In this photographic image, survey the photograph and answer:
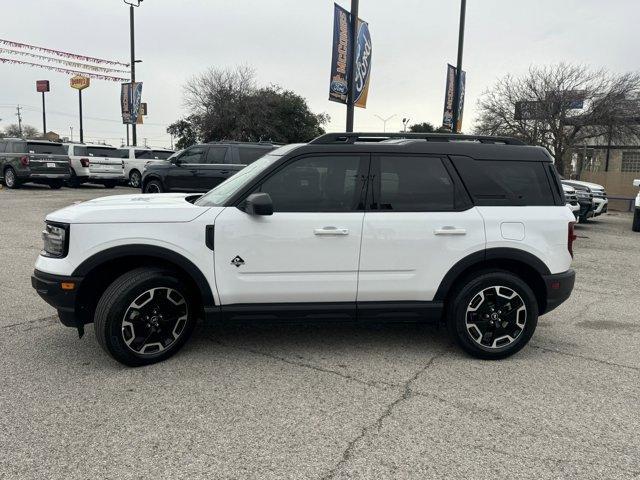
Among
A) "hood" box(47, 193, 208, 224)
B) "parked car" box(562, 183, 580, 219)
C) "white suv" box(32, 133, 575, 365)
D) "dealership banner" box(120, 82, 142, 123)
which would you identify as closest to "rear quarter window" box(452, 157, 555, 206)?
"white suv" box(32, 133, 575, 365)

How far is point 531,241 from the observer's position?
4.20m

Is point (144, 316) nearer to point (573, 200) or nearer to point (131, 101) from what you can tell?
point (573, 200)

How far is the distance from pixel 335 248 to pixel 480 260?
1.20 meters

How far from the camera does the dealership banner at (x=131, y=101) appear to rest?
2977 centimetres

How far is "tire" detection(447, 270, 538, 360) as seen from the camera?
4180 mm

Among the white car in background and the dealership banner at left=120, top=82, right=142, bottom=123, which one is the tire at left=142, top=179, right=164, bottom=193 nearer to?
the white car in background

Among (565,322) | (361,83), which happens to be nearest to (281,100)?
(361,83)

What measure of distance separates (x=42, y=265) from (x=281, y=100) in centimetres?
4396

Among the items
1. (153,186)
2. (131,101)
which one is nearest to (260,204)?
(153,186)

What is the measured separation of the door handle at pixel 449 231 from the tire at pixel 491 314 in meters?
0.41

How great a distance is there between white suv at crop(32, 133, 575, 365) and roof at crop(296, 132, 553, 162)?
12mm

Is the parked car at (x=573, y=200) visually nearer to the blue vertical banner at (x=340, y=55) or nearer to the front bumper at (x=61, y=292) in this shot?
the blue vertical banner at (x=340, y=55)

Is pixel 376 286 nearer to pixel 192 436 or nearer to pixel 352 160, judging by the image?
pixel 352 160

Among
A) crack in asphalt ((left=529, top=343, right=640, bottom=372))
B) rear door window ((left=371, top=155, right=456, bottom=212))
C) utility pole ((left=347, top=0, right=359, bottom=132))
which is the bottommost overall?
crack in asphalt ((left=529, top=343, right=640, bottom=372))
